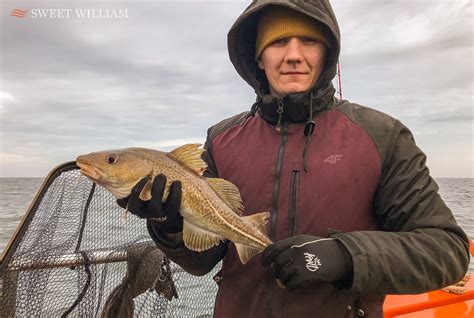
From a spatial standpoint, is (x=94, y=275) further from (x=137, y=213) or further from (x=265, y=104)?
(x=265, y=104)

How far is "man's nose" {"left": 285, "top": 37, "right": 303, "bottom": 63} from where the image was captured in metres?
2.81

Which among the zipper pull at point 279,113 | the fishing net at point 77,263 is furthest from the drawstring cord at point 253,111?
the fishing net at point 77,263

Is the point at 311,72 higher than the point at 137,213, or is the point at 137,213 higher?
the point at 311,72

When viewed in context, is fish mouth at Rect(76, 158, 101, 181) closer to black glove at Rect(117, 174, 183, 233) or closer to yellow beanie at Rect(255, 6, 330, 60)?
black glove at Rect(117, 174, 183, 233)

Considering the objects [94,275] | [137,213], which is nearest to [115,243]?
[94,275]

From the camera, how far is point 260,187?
273cm

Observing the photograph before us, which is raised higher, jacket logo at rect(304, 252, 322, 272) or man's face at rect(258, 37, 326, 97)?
man's face at rect(258, 37, 326, 97)

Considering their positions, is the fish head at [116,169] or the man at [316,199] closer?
the man at [316,199]

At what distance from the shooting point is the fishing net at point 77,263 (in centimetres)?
310

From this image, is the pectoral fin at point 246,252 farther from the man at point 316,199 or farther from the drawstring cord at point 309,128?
the drawstring cord at point 309,128

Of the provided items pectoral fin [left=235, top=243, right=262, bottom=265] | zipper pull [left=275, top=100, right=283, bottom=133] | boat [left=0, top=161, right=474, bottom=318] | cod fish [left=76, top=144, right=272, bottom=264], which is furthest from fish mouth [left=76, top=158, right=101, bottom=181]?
zipper pull [left=275, top=100, right=283, bottom=133]

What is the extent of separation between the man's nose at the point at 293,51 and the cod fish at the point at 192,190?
3.08 ft

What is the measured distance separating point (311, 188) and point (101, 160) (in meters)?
1.42

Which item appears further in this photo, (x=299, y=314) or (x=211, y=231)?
(x=211, y=231)
